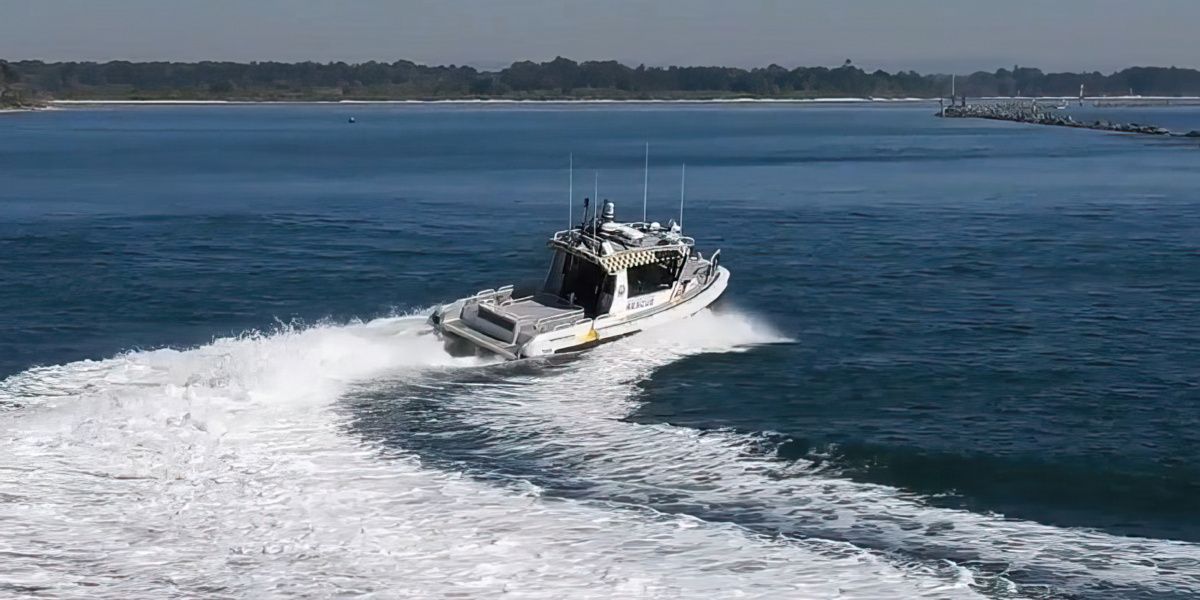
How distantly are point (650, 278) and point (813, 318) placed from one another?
5666mm

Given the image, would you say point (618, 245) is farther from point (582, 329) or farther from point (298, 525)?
point (298, 525)

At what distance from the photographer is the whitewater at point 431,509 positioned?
53.6ft

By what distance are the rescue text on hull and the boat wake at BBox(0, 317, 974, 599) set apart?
4464 mm

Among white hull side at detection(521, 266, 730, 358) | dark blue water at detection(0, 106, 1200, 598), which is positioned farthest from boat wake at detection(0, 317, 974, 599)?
white hull side at detection(521, 266, 730, 358)

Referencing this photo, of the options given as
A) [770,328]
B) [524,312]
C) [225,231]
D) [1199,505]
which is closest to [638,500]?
[1199,505]

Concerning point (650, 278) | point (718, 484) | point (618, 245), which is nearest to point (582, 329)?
point (618, 245)

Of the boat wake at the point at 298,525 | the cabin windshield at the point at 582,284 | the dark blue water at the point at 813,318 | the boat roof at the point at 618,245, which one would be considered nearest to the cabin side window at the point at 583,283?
the cabin windshield at the point at 582,284

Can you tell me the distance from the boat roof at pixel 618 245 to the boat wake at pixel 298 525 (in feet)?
21.3

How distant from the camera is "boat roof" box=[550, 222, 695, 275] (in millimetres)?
30344

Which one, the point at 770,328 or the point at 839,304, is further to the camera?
the point at 839,304

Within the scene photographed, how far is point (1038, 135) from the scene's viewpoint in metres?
152

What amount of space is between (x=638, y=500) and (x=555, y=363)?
958 cm

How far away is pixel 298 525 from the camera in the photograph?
18.0 metres

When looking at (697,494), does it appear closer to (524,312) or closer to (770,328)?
(524,312)
